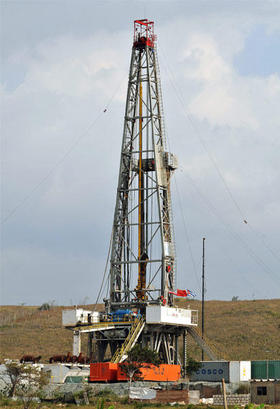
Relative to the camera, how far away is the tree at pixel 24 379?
46.6 m

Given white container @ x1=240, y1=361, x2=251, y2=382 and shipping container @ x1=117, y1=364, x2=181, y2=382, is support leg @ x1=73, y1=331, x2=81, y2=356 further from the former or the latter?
Answer: white container @ x1=240, y1=361, x2=251, y2=382

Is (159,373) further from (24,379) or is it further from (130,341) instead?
(24,379)

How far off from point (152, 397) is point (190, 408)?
4677 mm

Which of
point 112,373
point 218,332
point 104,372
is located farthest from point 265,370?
point 218,332

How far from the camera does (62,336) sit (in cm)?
9031

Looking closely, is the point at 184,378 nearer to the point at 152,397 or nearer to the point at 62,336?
the point at 152,397

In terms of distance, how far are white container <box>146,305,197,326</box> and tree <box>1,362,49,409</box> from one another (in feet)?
36.7

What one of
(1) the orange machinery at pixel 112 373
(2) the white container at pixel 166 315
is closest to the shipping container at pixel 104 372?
(1) the orange machinery at pixel 112 373

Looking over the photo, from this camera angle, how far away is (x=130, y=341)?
5497cm

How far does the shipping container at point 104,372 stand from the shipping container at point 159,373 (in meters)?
0.36

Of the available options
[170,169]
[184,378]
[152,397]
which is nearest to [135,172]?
[170,169]

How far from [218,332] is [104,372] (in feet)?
133

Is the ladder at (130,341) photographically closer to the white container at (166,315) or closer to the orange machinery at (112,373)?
the white container at (166,315)

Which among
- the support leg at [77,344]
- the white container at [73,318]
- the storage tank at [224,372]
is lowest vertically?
the storage tank at [224,372]
